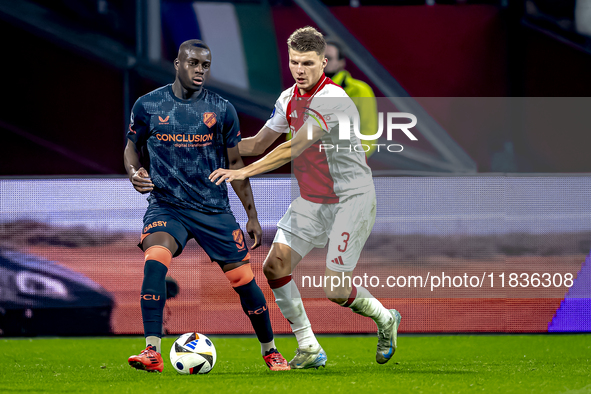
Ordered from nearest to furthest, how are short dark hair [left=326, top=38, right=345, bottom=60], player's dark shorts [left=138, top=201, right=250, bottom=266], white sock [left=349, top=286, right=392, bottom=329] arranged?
player's dark shorts [left=138, top=201, right=250, bottom=266], white sock [left=349, top=286, right=392, bottom=329], short dark hair [left=326, top=38, right=345, bottom=60]

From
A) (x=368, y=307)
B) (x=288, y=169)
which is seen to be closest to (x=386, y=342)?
(x=368, y=307)

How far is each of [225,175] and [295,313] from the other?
0.83 m

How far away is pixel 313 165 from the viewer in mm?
4086

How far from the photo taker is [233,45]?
6.35 m

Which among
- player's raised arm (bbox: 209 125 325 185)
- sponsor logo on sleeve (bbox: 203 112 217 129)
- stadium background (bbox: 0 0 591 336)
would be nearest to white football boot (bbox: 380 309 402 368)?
player's raised arm (bbox: 209 125 325 185)

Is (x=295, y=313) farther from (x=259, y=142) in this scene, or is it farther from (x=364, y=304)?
(x=259, y=142)

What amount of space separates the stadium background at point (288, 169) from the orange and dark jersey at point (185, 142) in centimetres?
148

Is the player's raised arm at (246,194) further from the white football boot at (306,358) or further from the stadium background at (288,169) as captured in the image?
the stadium background at (288,169)

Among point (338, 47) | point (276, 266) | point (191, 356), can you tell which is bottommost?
point (191, 356)

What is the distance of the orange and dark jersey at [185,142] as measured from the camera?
153 inches

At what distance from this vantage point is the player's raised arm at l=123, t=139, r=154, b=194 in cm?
371

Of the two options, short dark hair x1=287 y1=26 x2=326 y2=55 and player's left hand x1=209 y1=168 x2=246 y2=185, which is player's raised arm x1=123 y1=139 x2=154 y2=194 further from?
short dark hair x1=287 y1=26 x2=326 y2=55

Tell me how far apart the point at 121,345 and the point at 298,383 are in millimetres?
2260

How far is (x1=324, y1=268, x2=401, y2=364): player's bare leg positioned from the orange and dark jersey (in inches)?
27.8
